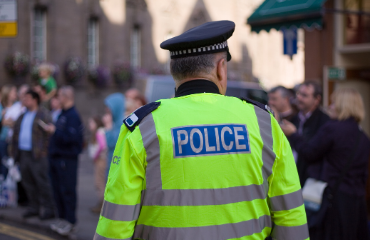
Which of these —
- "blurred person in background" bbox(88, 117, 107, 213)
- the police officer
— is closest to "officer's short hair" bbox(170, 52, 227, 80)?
the police officer

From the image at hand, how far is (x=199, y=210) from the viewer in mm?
1880

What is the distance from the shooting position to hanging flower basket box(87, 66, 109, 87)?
1936 centimetres

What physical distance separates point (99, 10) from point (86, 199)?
13.0 m

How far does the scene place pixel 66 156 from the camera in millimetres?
6371

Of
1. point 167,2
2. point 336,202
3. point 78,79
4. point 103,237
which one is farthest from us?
point 167,2

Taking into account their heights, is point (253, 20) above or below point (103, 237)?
above

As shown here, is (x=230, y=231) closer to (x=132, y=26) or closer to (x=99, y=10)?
(x=99, y=10)

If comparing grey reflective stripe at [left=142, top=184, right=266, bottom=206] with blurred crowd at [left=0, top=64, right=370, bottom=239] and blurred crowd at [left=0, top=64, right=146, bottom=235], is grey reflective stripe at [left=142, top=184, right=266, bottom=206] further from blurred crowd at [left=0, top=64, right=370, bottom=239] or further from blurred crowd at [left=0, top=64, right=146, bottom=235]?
blurred crowd at [left=0, top=64, right=146, bottom=235]

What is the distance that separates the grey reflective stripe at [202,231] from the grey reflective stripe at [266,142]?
0.77 feet

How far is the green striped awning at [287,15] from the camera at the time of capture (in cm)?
601

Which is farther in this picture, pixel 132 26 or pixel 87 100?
pixel 132 26

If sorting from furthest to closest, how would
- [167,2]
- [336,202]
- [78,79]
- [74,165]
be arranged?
[167,2] → [78,79] → [74,165] → [336,202]

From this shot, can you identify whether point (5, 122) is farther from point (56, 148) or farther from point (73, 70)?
point (73, 70)

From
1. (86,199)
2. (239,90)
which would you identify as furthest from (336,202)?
(239,90)
